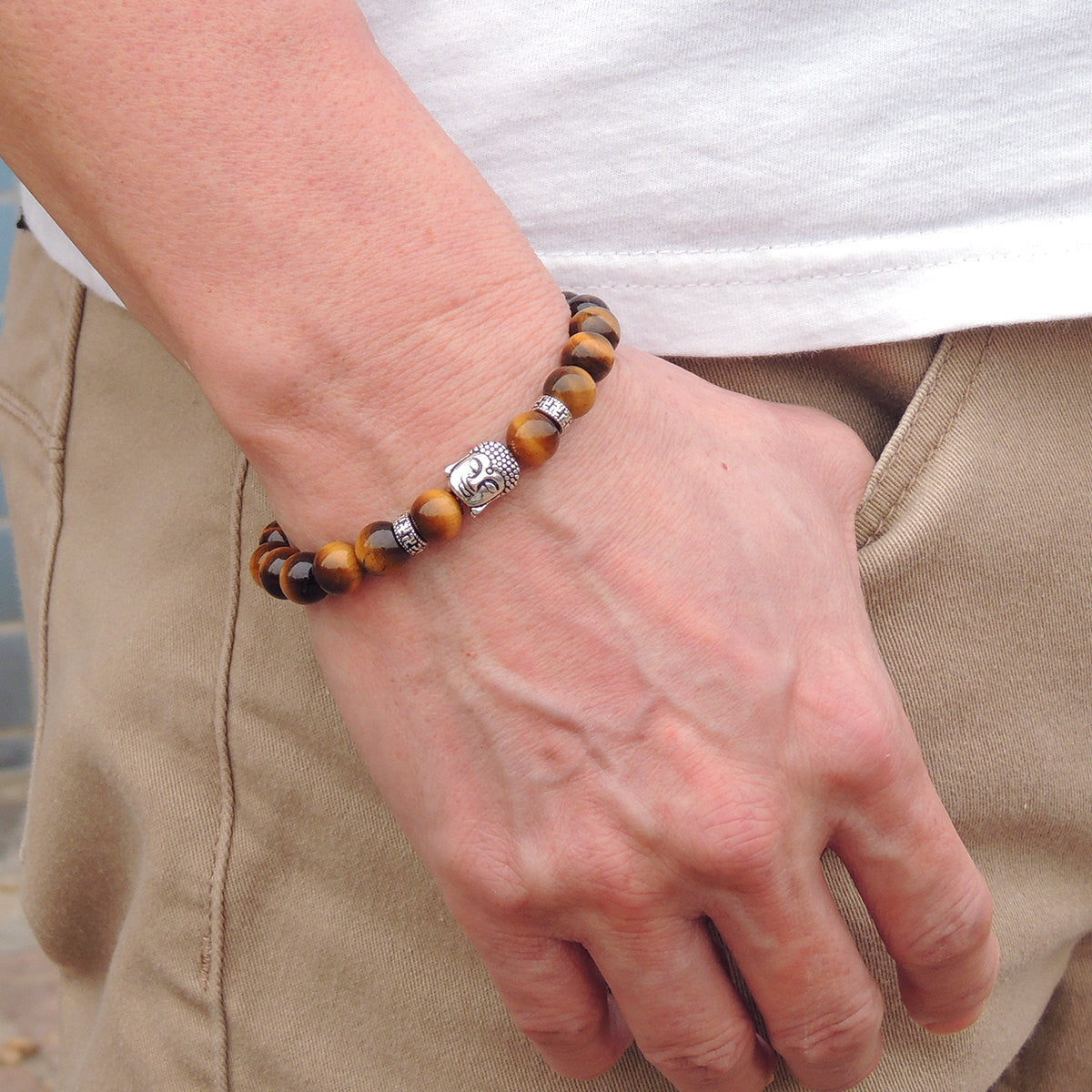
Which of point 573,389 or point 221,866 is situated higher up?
point 573,389

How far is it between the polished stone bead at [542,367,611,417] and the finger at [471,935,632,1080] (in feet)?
1.19

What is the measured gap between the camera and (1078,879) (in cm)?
87

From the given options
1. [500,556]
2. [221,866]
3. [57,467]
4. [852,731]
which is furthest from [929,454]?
[57,467]

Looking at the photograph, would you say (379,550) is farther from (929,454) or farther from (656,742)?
(929,454)

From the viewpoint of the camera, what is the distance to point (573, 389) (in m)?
0.65

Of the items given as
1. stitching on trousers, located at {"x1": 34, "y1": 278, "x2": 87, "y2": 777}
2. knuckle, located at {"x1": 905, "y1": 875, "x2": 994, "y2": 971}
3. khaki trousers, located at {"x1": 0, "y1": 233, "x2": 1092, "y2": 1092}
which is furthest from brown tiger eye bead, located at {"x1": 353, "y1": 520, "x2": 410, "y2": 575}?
stitching on trousers, located at {"x1": 34, "y1": 278, "x2": 87, "y2": 777}

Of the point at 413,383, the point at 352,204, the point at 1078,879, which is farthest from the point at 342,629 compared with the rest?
the point at 1078,879

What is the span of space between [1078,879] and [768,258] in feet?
1.97

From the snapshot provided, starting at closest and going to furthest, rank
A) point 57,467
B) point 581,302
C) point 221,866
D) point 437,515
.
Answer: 1. point 437,515
2. point 581,302
3. point 221,866
4. point 57,467

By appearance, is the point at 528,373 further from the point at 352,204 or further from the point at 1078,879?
the point at 1078,879

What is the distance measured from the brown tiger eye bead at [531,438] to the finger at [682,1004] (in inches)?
12.5

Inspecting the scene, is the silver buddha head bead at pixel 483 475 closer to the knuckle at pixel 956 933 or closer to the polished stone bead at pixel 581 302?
the polished stone bead at pixel 581 302

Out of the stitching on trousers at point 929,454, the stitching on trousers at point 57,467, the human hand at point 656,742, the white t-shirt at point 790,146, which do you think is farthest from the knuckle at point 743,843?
the stitching on trousers at point 57,467

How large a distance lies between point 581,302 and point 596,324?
5cm
